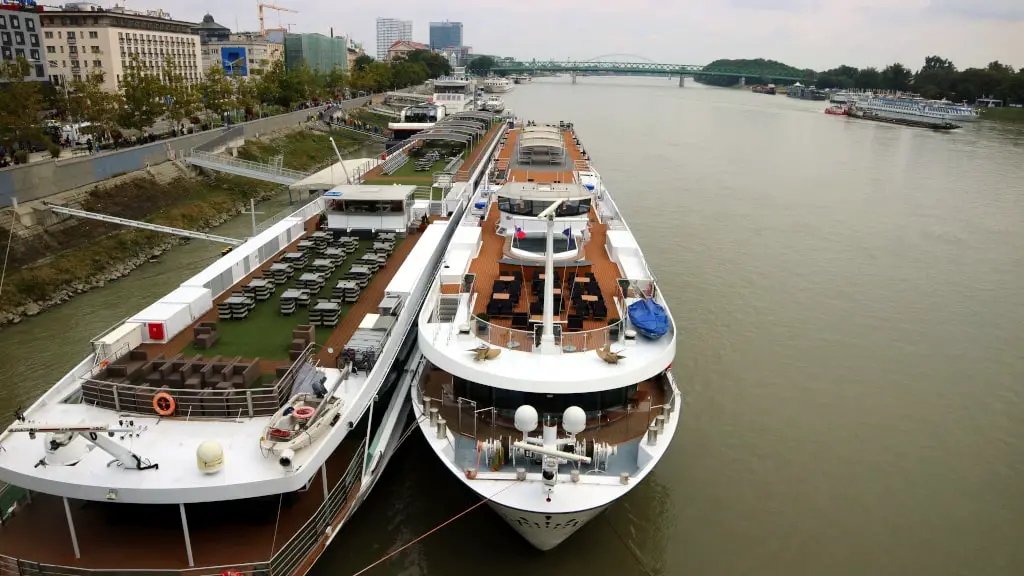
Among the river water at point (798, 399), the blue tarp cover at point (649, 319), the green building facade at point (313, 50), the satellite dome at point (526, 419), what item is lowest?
the river water at point (798, 399)

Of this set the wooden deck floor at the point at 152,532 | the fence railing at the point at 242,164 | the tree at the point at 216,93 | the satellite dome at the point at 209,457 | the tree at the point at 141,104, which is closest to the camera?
the satellite dome at the point at 209,457

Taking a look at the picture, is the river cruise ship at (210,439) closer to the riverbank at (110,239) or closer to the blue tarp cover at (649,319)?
the blue tarp cover at (649,319)

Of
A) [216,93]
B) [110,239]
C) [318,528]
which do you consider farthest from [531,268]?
[216,93]

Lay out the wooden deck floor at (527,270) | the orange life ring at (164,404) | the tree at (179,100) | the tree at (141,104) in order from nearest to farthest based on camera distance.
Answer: the orange life ring at (164,404) → the wooden deck floor at (527,270) → the tree at (141,104) → the tree at (179,100)

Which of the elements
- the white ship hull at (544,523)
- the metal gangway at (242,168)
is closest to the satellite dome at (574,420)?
the white ship hull at (544,523)

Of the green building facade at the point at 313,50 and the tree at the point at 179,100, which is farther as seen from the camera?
the green building facade at the point at 313,50

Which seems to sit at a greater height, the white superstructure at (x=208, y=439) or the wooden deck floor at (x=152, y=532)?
the white superstructure at (x=208, y=439)

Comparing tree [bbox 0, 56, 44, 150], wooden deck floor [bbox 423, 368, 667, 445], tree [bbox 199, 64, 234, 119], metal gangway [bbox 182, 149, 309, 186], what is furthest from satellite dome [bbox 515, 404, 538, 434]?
tree [bbox 199, 64, 234, 119]
